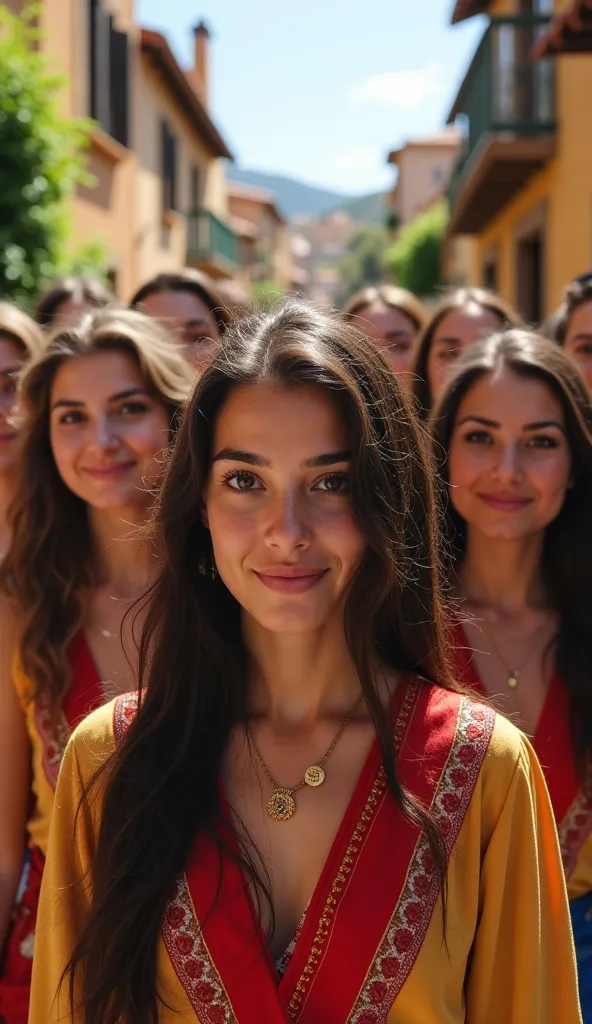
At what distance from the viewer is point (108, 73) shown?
40.6 ft

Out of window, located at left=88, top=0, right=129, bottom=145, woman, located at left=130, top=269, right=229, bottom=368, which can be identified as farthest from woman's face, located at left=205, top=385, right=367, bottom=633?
window, located at left=88, top=0, right=129, bottom=145

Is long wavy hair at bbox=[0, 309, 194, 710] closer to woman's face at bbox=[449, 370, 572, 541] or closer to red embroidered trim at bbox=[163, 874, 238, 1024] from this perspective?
woman's face at bbox=[449, 370, 572, 541]

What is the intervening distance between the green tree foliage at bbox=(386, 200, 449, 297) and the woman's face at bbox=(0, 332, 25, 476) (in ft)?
84.7

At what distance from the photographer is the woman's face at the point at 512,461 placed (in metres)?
2.46

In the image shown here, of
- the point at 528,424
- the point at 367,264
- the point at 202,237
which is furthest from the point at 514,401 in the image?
the point at 367,264

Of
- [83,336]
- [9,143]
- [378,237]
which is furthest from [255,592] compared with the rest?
[378,237]

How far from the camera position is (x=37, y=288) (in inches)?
262

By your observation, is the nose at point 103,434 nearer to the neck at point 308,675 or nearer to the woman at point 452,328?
the neck at point 308,675

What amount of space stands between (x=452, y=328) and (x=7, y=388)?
1575mm

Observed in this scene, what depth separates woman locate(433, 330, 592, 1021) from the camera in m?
2.34

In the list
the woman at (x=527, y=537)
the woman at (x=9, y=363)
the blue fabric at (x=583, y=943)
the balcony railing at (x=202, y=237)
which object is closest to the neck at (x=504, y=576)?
the woman at (x=527, y=537)

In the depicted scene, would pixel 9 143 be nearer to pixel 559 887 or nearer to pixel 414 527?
pixel 414 527

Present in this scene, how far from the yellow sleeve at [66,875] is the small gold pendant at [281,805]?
0.27 metres

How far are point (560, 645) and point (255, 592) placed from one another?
3.34 feet
